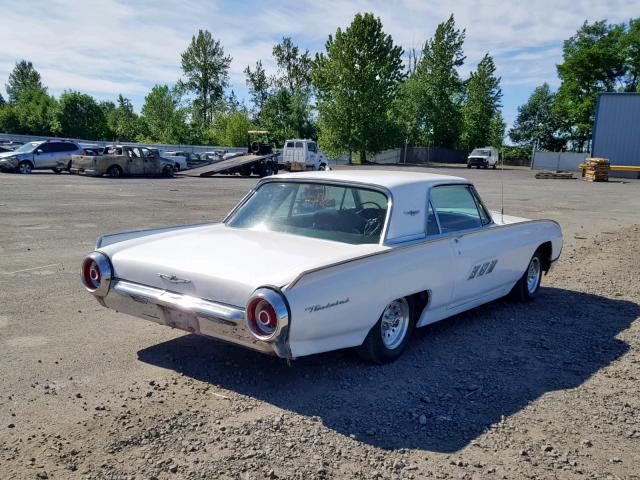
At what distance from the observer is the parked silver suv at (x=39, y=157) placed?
27.0m

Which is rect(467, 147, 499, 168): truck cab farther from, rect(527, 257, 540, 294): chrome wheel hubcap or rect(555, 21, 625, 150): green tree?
rect(527, 257, 540, 294): chrome wheel hubcap

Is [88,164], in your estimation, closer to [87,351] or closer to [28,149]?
[28,149]

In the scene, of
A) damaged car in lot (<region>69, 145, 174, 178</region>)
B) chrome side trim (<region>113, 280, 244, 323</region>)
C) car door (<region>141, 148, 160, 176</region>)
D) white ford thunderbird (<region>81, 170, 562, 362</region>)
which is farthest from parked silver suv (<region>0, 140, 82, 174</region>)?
chrome side trim (<region>113, 280, 244, 323</region>)

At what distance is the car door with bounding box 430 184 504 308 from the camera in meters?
5.09

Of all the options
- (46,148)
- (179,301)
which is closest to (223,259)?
(179,301)

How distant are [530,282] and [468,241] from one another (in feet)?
5.71

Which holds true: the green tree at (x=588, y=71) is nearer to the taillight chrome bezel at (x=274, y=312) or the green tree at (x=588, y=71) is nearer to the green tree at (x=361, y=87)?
the green tree at (x=361, y=87)

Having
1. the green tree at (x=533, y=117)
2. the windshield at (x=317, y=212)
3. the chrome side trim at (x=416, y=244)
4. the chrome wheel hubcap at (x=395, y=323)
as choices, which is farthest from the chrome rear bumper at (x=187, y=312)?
the green tree at (x=533, y=117)

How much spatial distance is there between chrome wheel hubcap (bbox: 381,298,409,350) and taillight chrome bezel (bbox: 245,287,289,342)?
→ 1170mm

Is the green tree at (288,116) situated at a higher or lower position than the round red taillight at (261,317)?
higher

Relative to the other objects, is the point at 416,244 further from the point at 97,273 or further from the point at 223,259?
the point at 97,273

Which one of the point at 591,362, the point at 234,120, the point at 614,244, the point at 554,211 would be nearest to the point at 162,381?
the point at 591,362

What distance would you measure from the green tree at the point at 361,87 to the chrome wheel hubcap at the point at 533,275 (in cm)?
5181

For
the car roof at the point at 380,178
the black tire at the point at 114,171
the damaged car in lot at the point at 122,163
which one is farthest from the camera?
the black tire at the point at 114,171
